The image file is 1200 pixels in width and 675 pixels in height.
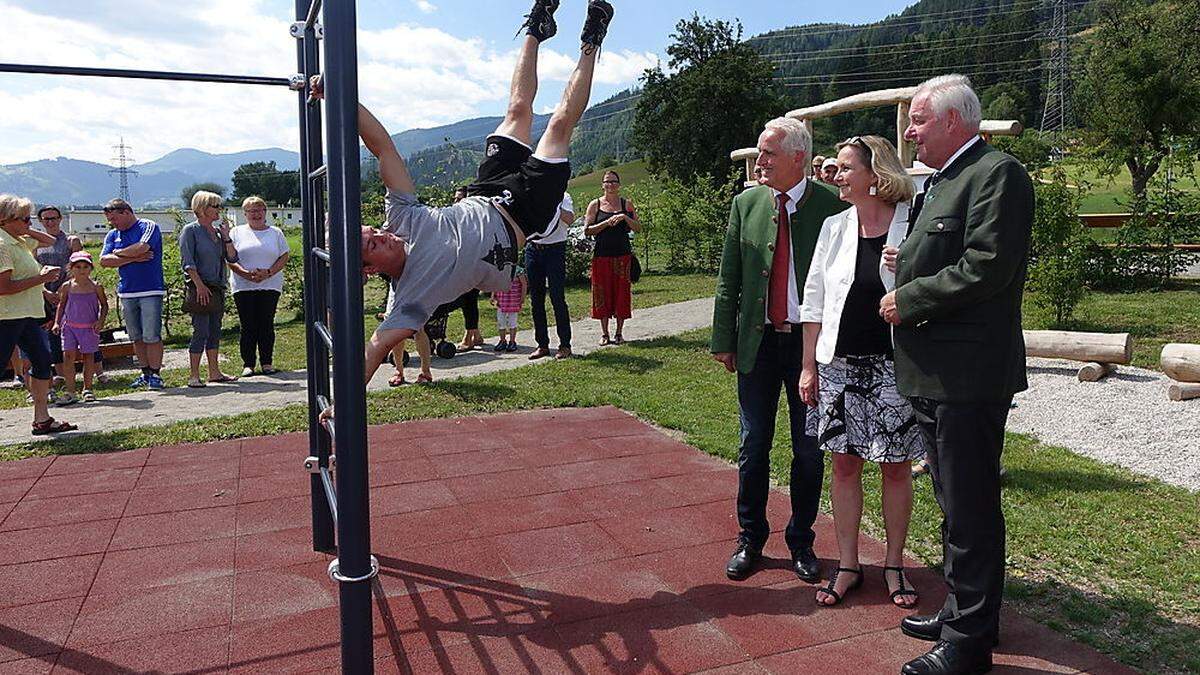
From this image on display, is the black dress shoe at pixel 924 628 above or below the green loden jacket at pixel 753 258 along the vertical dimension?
below

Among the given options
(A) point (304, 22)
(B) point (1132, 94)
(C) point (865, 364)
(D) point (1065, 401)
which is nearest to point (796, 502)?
(C) point (865, 364)

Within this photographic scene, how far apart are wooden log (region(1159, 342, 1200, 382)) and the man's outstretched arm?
598 cm

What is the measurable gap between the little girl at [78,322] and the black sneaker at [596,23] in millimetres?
5993

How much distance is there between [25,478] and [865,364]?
478 centimetres

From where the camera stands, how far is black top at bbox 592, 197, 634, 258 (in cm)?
912

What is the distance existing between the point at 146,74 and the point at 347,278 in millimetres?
1606

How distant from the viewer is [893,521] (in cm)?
337

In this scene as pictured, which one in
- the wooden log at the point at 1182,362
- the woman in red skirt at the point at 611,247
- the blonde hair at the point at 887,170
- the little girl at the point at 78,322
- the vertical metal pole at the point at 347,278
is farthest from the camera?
the woman in red skirt at the point at 611,247

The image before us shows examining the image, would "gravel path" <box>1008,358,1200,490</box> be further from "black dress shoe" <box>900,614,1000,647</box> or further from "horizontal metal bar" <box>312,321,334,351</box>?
"horizontal metal bar" <box>312,321,334,351</box>

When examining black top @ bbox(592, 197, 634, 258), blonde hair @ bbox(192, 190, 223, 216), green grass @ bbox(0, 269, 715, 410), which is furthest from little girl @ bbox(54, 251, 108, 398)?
black top @ bbox(592, 197, 634, 258)

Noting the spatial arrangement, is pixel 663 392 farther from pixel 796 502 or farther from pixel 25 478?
pixel 25 478

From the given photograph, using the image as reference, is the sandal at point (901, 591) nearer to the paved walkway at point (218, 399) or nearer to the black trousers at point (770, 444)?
the black trousers at point (770, 444)

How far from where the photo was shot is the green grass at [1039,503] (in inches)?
124

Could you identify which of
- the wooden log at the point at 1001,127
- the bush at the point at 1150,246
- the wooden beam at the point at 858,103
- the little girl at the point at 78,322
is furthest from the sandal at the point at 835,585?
the bush at the point at 1150,246
